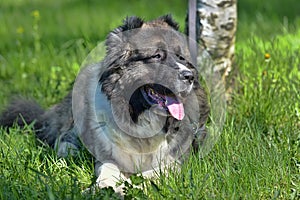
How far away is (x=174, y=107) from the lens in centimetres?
368

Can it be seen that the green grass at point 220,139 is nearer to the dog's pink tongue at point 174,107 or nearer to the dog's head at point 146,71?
the dog's pink tongue at point 174,107

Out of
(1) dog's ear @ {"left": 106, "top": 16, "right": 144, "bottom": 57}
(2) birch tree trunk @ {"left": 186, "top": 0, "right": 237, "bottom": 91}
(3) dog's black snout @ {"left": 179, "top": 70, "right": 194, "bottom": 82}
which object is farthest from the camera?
(2) birch tree trunk @ {"left": 186, "top": 0, "right": 237, "bottom": 91}

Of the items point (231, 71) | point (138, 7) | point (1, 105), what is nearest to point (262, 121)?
point (231, 71)

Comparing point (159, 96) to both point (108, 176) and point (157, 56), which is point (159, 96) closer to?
point (157, 56)

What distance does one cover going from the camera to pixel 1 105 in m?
5.07

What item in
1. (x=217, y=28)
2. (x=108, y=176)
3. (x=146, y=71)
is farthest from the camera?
(x=217, y=28)

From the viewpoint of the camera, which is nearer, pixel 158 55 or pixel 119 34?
pixel 158 55

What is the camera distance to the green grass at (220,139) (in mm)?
3203

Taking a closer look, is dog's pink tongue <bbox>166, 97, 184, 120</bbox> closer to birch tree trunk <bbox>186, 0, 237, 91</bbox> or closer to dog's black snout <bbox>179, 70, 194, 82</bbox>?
dog's black snout <bbox>179, 70, 194, 82</bbox>

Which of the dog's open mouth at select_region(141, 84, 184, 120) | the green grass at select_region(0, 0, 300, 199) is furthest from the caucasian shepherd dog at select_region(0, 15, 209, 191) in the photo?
the green grass at select_region(0, 0, 300, 199)

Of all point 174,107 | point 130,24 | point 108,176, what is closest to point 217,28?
point 130,24

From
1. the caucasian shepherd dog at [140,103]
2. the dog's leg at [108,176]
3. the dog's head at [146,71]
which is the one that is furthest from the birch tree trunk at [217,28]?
the dog's leg at [108,176]

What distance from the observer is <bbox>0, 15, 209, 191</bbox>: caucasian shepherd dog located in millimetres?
3639

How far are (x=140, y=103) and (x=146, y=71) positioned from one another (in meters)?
0.21
